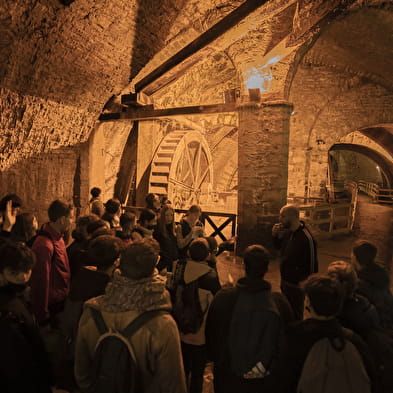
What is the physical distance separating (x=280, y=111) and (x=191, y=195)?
4.58 m

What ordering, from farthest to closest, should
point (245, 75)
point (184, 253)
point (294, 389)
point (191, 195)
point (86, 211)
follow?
point (191, 195)
point (86, 211)
point (245, 75)
point (184, 253)
point (294, 389)

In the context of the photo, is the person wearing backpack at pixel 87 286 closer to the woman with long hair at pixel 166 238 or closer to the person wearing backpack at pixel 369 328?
the person wearing backpack at pixel 369 328

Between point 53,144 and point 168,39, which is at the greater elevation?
point 168,39

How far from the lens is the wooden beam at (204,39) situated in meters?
5.52

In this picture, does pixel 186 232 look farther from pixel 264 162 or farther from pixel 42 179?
pixel 42 179

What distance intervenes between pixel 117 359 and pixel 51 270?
4.13ft

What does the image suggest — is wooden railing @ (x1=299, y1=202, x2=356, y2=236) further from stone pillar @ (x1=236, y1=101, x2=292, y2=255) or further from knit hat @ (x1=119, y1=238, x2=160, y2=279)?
knit hat @ (x1=119, y1=238, x2=160, y2=279)

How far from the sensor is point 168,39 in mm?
6234

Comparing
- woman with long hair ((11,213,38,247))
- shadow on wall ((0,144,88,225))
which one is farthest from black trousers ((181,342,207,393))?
shadow on wall ((0,144,88,225))

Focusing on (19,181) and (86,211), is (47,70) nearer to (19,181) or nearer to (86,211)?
(19,181)

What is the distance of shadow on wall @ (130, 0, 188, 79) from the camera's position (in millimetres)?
5387

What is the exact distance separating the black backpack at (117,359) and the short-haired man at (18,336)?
14.1 inches

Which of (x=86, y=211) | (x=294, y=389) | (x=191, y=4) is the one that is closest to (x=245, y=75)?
(x=191, y=4)

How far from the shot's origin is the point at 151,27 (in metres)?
5.72
